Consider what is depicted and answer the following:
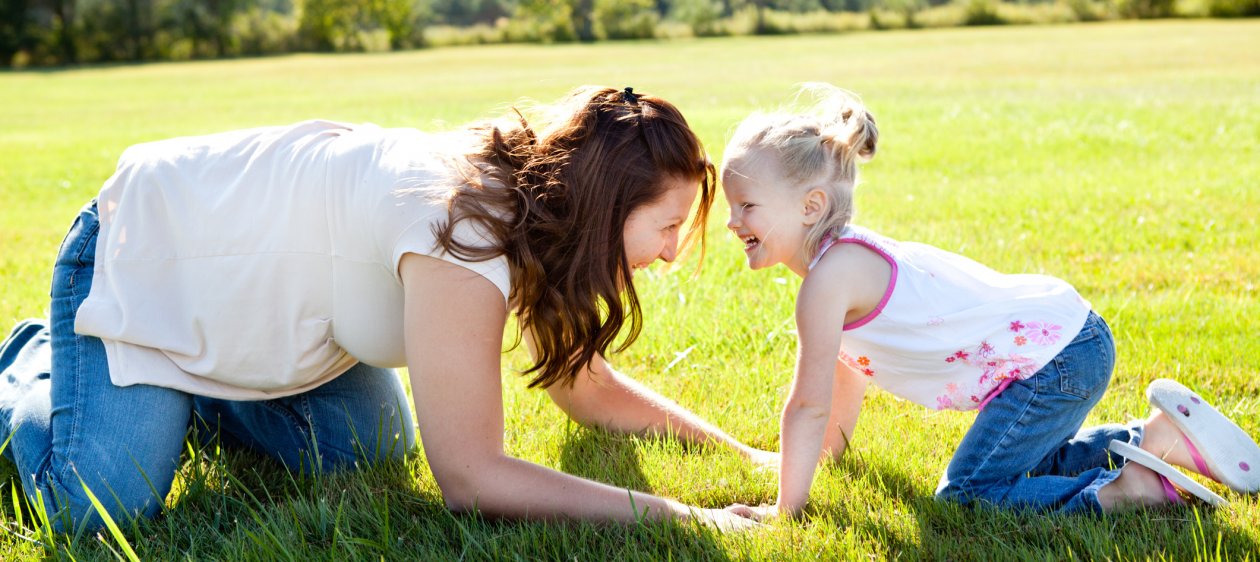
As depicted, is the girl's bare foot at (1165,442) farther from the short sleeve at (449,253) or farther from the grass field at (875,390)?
the short sleeve at (449,253)

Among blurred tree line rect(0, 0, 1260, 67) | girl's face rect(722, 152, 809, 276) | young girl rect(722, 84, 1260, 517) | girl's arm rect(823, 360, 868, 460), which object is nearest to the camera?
young girl rect(722, 84, 1260, 517)

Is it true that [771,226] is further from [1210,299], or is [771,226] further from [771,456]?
[1210,299]

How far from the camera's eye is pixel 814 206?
9.38ft

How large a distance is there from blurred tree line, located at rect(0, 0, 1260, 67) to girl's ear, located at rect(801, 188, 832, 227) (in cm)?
4592

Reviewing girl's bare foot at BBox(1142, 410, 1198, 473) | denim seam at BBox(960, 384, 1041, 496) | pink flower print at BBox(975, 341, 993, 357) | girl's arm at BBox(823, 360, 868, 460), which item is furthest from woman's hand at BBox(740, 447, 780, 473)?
girl's bare foot at BBox(1142, 410, 1198, 473)

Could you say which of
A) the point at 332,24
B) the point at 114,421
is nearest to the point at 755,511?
the point at 114,421

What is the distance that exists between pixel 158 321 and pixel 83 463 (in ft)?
1.37

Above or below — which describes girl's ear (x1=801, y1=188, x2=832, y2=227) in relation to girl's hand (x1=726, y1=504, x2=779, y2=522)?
above

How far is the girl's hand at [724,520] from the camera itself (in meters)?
2.55

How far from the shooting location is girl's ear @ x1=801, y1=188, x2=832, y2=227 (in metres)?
2.83

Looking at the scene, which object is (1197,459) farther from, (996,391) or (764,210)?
(764,210)

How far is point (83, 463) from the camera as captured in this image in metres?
2.83

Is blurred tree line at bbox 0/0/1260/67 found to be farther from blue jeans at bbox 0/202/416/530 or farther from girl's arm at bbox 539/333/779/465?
blue jeans at bbox 0/202/416/530

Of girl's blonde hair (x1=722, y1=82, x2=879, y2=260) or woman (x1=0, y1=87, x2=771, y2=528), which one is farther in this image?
girl's blonde hair (x1=722, y1=82, x2=879, y2=260)
